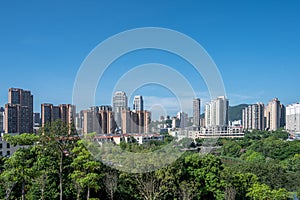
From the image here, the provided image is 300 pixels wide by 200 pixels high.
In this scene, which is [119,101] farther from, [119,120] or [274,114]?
[274,114]

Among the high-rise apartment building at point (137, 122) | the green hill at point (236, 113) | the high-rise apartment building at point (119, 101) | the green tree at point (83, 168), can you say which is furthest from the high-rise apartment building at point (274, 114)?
the green tree at point (83, 168)

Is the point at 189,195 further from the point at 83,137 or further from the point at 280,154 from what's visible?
the point at 280,154

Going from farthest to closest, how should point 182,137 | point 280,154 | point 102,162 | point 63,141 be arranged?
point 280,154
point 182,137
point 102,162
point 63,141

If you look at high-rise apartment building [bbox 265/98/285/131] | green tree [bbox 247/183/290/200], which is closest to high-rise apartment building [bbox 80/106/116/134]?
green tree [bbox 247/183/290/200]

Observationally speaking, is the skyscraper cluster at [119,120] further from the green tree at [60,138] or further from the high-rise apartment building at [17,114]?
A: the high-rise apartment building at [17,114]

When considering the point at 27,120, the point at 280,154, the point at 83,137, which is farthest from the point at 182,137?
the point at 280,154

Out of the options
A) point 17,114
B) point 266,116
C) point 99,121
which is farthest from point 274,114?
point 99,121
